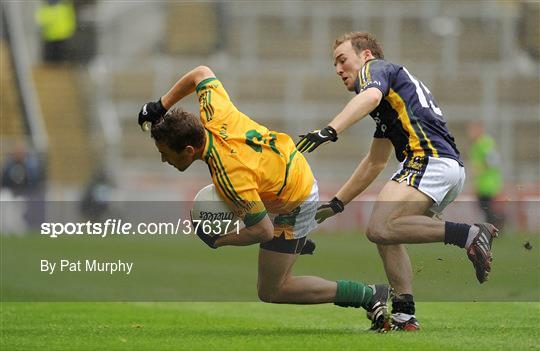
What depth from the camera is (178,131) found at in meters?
7.30

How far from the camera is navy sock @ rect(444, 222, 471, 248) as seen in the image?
7953 millimetres

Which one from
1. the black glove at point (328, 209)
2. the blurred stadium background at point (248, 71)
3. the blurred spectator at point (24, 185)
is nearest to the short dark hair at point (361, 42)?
the black glove at point (328, 209)

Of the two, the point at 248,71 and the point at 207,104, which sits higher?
the point at 207,104

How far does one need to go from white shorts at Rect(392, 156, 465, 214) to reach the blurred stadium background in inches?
694

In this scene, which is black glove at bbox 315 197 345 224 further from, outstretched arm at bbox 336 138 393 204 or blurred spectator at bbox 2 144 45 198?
blurred spectator at bbox 2 144 45 198

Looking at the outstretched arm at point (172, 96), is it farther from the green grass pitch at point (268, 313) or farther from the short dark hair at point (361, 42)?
the green grass pitch at point (268, 313)

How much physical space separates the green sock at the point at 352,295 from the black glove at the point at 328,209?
0.65 meters

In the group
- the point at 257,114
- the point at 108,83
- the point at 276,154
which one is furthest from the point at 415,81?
the point at 108,83

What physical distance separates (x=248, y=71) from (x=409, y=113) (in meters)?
20.2

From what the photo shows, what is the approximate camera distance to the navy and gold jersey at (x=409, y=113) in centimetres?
804

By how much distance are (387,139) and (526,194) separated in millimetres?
14737

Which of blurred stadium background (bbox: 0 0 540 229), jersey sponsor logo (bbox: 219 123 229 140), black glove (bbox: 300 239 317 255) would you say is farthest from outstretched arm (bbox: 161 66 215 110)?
blurred stadium background (bbox: 0 0 540 229)

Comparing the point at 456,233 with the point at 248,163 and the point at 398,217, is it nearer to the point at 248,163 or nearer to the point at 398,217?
the point at 398,217

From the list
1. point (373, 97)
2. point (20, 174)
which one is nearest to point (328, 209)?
point (373, 97)
